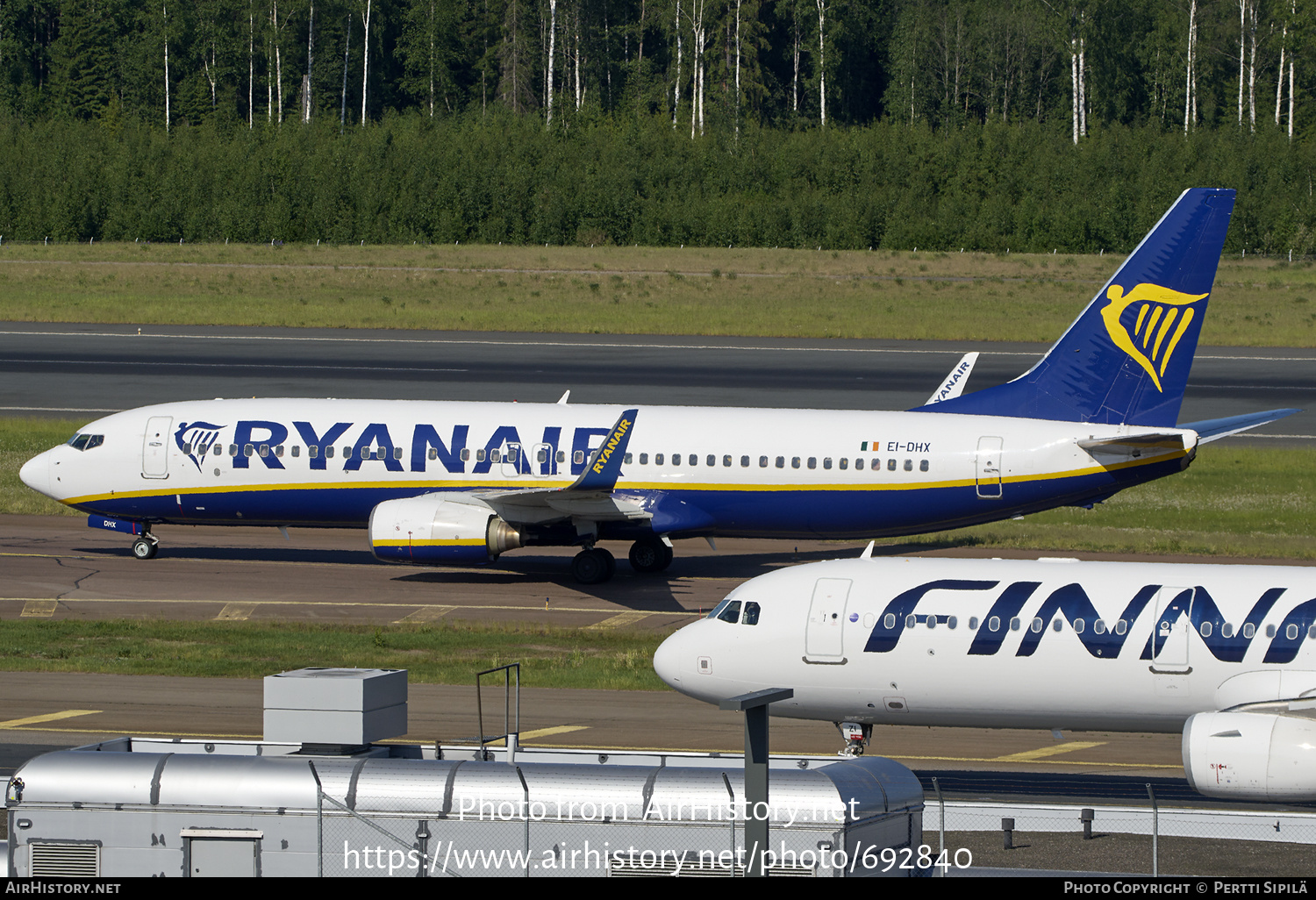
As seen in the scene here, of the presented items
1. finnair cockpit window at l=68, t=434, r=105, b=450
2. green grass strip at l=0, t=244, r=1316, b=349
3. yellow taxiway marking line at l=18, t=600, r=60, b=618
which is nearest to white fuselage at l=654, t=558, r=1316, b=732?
yellow taxiway marking line at l=18, t=600, r=60, b=618

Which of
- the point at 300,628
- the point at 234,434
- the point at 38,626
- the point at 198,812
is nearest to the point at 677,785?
the point at 198,812

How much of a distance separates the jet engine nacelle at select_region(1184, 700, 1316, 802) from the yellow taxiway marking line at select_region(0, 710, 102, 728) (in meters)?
21.7

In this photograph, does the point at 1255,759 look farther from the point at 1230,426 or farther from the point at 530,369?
the point at 530,369

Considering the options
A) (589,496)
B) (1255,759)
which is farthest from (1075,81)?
(1255,759)

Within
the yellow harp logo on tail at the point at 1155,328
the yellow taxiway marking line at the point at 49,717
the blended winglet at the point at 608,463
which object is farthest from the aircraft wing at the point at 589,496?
the yellow harp logo on tail at the point at 1155,328

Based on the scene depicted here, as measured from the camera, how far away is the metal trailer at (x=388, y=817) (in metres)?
18.8

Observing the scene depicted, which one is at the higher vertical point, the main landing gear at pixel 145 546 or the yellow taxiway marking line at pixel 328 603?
the main landing gear at pixel 145 546

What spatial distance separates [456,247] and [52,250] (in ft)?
114

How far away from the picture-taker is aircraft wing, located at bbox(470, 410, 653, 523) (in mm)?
43375

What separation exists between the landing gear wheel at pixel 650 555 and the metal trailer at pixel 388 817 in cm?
2750

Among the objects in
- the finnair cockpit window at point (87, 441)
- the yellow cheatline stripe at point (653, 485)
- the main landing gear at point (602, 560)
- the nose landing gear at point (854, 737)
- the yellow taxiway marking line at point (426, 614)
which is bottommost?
the yellow taxiway marking line at point (426, 614)

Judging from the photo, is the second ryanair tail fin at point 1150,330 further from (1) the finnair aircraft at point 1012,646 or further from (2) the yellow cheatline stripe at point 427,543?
(1) the finnair aircraft at point 1012,646

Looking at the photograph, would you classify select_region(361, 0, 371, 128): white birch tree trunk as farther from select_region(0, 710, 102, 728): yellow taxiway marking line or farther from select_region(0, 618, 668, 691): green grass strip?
select_region(0, 710, 102, 728): yellow taxiway marking line

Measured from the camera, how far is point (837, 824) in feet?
60.5
